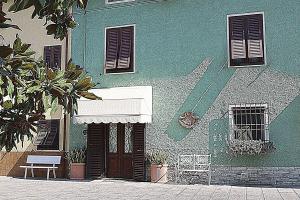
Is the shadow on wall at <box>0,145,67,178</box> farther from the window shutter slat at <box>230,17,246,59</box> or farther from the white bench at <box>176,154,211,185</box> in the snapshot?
the window shutter slat at <box>230,17,246,59</box>

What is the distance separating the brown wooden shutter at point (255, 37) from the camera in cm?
1545

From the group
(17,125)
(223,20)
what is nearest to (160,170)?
(223,20)

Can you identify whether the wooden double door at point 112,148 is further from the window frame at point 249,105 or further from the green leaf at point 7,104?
the green leaf at point 7,104

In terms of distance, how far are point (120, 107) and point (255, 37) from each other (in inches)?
253

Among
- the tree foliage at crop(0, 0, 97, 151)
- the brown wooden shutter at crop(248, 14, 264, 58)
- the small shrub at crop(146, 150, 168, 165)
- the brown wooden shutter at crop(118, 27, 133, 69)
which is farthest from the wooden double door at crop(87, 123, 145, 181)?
the tree foliage at crop(0, 0, 97, 151)

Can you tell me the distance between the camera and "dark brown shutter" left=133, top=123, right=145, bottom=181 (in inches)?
653

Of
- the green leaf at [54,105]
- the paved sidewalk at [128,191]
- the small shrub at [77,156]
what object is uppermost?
the green leaf at [54,105]

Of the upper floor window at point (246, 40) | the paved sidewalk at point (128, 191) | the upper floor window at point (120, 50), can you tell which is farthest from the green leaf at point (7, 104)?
the upper floor window at point (120, 50)

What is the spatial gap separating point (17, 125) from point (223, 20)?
14.3 metres

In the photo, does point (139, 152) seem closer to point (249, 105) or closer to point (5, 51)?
point (249, 105)

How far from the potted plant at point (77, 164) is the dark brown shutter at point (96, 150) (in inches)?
11.0

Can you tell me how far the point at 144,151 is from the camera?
54.9 ft

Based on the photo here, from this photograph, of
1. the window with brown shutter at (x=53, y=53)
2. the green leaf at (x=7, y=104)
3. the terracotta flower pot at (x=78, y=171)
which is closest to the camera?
the green leaf at (x=7, y=104)

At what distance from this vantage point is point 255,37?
15.6 meters
